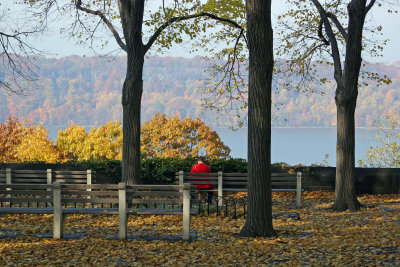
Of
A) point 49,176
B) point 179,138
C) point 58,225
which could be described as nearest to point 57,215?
point 58,225

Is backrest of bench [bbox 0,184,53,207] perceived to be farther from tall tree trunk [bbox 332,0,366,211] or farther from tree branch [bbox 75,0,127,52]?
tall tree trunk [bbox 332,0,366,211]

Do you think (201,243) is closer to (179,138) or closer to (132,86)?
(132,86)

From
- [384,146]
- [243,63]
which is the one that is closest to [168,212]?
[243,63]

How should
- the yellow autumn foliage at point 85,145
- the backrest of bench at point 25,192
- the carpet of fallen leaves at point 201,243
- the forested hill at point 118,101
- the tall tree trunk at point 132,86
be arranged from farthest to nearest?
the forested hill at point 118,101, the yellow autumn foliage at point 85,145, the tall tree trunk at point 132,86, the backrest of bench at point 25,192, the carpet of fallen leaves at point 201,243

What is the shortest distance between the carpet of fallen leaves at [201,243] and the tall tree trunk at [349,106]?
5.20ft

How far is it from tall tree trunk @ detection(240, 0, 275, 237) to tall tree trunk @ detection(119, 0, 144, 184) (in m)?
4.78

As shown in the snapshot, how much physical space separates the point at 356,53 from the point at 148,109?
139237 mm

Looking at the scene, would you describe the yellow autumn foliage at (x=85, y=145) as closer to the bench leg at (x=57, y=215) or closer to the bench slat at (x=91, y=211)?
the bench slat at (x=91, y=211)

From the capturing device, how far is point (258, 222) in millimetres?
9555

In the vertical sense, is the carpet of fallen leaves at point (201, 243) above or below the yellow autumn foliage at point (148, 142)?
below

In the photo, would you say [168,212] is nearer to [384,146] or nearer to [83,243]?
[83,243]

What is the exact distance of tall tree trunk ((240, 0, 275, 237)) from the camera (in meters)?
9.50

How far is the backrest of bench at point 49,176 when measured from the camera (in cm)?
1579

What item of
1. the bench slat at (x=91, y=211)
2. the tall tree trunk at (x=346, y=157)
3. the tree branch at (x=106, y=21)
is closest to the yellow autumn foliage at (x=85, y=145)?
the tree branch at (x=106, y=21)
